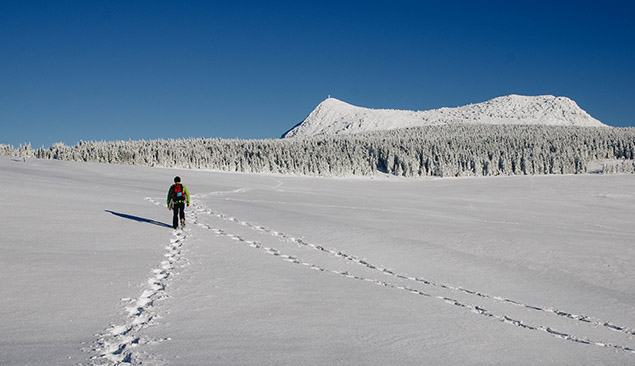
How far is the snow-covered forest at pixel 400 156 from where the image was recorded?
89.5 metres

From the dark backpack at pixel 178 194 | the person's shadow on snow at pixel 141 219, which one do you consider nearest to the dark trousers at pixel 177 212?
the dark backpack at pixel 178 194

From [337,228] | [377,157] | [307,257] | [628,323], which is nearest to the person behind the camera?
[628,323]

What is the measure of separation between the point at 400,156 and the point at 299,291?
88.9 meters

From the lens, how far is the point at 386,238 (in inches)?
648

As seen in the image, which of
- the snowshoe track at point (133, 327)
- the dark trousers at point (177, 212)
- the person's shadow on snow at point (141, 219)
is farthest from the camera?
the person's shadow on snow at point (141, 219)

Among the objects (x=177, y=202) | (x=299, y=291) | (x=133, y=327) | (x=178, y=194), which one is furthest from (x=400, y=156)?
(x=133, y=327)

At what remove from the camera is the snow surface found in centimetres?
636

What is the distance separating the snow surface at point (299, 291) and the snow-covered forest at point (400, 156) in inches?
2908

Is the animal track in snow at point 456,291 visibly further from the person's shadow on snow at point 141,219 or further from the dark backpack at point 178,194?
the person's shadow on snow at point 141,219

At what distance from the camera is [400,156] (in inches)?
3784

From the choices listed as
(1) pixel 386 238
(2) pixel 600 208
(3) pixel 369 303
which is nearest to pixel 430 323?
(3) pixel 369 303

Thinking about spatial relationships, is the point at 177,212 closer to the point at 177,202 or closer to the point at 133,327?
the point at 177,202

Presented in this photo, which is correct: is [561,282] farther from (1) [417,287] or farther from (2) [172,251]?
(2) [172,251]

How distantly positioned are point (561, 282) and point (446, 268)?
287 cm
